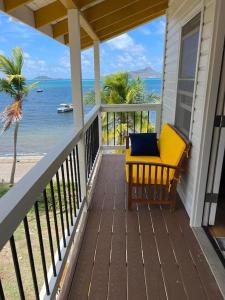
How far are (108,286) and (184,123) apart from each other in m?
2.03

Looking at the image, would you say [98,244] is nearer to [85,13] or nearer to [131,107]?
[85,13]

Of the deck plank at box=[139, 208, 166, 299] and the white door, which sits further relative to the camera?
the white door

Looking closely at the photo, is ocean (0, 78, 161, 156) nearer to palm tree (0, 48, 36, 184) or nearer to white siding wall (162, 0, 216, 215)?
palm tree (0, 48, 36, 184)

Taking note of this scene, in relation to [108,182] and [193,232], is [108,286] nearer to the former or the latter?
[193,232]

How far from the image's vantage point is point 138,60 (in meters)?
32.0

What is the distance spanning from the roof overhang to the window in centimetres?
88

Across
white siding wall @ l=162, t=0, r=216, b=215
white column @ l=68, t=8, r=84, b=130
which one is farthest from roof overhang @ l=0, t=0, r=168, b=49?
white siding wall @ l=162, t=0, r=216, b=215

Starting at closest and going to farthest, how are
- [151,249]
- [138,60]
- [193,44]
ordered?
[151,249] < [193,44] < [138,60]

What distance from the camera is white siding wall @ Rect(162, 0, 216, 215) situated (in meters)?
2.08

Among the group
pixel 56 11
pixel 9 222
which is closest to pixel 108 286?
pixel 9 222

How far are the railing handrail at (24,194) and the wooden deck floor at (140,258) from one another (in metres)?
0.94

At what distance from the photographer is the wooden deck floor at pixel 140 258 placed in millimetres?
1701

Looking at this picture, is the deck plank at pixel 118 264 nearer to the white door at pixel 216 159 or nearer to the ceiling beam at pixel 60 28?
the white door at pixel 216 159

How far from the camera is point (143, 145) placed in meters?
3.40
